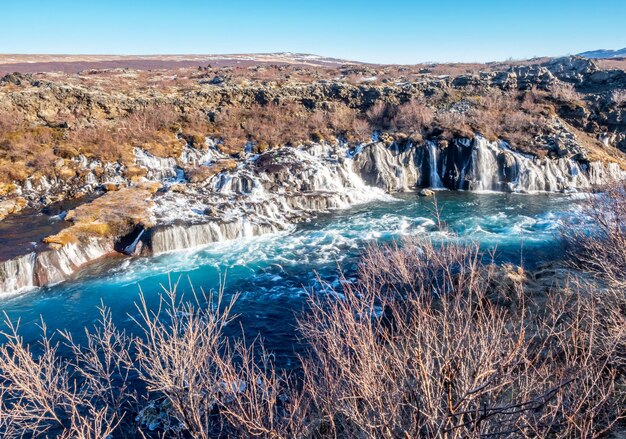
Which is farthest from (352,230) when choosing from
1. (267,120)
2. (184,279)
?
(267,120)

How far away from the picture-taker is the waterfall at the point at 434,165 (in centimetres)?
3225

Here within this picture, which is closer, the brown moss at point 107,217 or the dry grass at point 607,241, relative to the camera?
the dry grass at point 607,241

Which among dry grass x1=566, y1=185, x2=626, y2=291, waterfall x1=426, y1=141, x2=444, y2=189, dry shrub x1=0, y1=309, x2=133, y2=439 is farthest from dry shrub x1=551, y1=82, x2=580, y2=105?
dry shrub x1=0, y1=309, x2=133, y2=439

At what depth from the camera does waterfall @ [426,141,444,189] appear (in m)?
32.2

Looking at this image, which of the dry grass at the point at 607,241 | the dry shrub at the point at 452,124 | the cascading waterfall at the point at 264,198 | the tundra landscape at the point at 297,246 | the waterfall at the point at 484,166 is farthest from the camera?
the dry shrub at the point at 452,124

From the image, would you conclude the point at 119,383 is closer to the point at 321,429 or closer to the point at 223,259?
the point at 321,429

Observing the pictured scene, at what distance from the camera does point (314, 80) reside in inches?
1859

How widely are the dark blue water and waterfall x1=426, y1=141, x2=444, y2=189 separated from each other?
481cm

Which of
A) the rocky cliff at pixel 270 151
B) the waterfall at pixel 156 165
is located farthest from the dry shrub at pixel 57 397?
the waterfall at pixel 156 165

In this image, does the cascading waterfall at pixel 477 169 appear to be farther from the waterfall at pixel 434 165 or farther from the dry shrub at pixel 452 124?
the dry shrub at pixel 452 124

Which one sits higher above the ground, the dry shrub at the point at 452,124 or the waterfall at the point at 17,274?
the dry shrub at the point at 452,124

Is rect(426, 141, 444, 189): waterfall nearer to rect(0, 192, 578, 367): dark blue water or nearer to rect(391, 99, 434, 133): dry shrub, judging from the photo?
rect(391, 99, 434, 133): dry shrub

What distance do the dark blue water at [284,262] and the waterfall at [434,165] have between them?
4814mm

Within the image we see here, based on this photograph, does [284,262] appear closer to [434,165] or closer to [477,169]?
[434,165]
